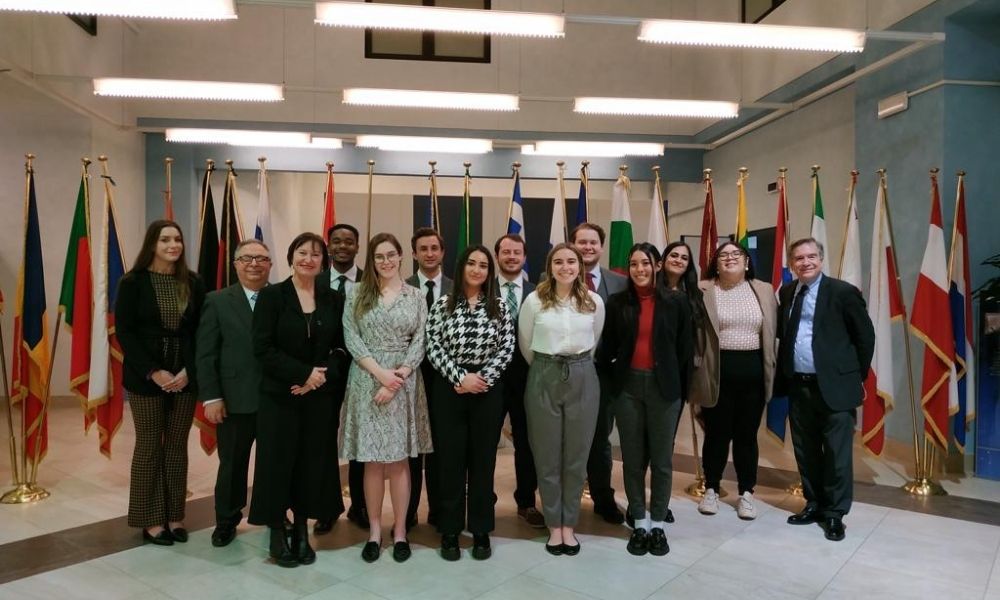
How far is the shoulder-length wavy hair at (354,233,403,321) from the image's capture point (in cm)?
299

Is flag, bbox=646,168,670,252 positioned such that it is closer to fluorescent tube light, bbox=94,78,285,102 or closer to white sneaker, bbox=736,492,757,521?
white sneaker, bbox=736,492,757,521

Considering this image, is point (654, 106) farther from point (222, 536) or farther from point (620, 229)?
point (222, 536)

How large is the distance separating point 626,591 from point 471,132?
6493 millimetres

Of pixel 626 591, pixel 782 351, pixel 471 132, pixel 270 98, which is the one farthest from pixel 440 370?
pixel 471 132

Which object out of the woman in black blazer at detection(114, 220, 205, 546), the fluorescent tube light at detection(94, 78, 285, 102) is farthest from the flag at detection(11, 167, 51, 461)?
the fluorescent tube light at detection(94, 78, 285, 102)

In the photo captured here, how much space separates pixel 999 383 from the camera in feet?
14.9

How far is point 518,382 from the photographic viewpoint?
11.4ft

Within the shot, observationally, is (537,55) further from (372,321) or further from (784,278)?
(372,321)

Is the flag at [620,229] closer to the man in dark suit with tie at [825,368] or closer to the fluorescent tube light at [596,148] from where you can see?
the man in dark suit with tie at [825,368]

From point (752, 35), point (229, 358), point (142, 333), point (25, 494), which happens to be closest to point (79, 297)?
point (25, 494)

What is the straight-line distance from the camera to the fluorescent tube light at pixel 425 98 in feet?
19.2

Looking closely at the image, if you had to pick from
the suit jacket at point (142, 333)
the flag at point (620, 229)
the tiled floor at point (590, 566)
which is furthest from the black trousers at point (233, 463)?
the flag at point (620, 229)

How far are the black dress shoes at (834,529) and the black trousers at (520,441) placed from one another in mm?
Result: 1607

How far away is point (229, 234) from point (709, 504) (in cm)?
387
